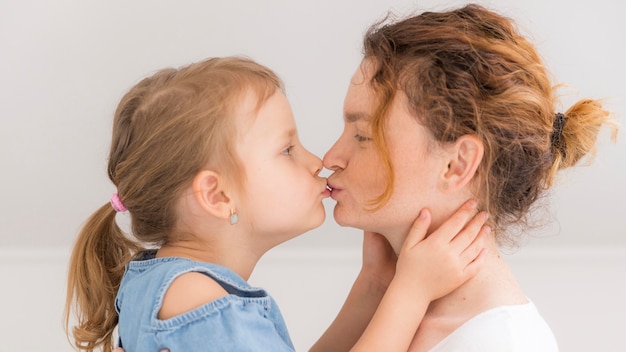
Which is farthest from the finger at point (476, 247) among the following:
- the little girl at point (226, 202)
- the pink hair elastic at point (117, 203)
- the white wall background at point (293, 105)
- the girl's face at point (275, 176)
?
the white wall background at point (293, 105)

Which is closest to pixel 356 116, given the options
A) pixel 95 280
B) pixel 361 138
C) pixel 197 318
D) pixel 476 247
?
pixel 361 138

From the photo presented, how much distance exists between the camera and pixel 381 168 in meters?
2.23

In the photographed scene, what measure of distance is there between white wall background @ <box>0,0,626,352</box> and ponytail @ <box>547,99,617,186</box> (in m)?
1.43

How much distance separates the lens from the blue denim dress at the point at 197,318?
6.43ft

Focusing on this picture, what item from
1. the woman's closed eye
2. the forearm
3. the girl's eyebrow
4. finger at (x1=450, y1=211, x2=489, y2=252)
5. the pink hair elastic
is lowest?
the forearm

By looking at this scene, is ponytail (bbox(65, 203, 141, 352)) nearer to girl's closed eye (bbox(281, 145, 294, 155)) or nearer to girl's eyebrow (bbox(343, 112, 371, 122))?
girl's closed eye (bbox(281, 145, 294, 155))

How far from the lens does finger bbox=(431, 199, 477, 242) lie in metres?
2.18

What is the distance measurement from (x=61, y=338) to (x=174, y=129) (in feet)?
6.25

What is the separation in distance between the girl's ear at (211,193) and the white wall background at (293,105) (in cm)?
157

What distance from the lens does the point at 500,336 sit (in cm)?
208

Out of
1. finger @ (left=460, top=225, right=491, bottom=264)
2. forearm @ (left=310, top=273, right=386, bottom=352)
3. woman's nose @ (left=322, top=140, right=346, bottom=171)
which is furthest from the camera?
forearm @ (left=310, top=273, right=386, bottom=352)

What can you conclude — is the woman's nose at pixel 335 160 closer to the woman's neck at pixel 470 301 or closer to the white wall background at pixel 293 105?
the woman's neck at pixel 470 301

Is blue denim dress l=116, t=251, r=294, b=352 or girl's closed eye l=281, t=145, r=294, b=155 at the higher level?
girl's closed eye l=281, t=145, r=294, b=155

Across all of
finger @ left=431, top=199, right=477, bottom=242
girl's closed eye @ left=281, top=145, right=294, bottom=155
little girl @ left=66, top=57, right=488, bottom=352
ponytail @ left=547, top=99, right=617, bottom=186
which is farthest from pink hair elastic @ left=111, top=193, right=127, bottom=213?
ponytail @ left=547, top=99, right=617, bottom=186
